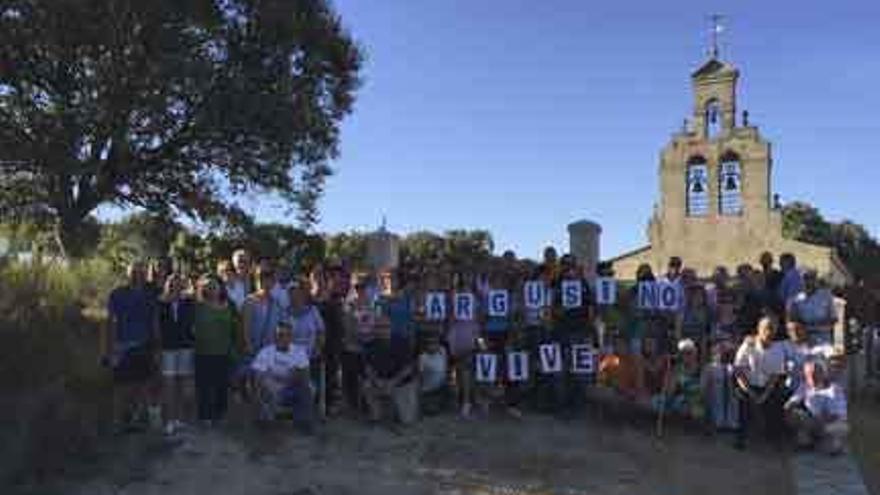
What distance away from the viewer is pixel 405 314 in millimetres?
12312

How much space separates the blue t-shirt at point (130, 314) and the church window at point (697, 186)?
39.3 m

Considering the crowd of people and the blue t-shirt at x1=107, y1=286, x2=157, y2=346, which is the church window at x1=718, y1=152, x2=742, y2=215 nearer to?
the crowd of people

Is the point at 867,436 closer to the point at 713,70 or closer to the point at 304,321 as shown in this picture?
the point at 304,321

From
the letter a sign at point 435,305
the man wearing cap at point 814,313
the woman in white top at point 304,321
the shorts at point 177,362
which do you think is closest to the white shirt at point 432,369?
the letter a sign at point 435,305

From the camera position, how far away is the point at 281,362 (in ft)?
37.4

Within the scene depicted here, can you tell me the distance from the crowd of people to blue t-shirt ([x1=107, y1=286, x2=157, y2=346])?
1 centimetres

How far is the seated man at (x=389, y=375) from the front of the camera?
12102 millimetres

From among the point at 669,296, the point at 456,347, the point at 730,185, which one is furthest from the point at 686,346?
the point at 730,185

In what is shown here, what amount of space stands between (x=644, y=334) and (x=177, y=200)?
1574 centimetres

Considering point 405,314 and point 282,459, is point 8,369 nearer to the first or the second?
A: point 282,459

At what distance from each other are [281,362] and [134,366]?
138 centimetres

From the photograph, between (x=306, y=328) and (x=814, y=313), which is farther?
(x=814, y=313)

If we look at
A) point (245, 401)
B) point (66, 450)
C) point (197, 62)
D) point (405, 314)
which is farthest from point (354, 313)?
point (197, 62)

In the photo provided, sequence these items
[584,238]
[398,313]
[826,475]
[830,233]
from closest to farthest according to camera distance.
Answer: [826,475] → [398,313] → [584,238] → [830,233]
